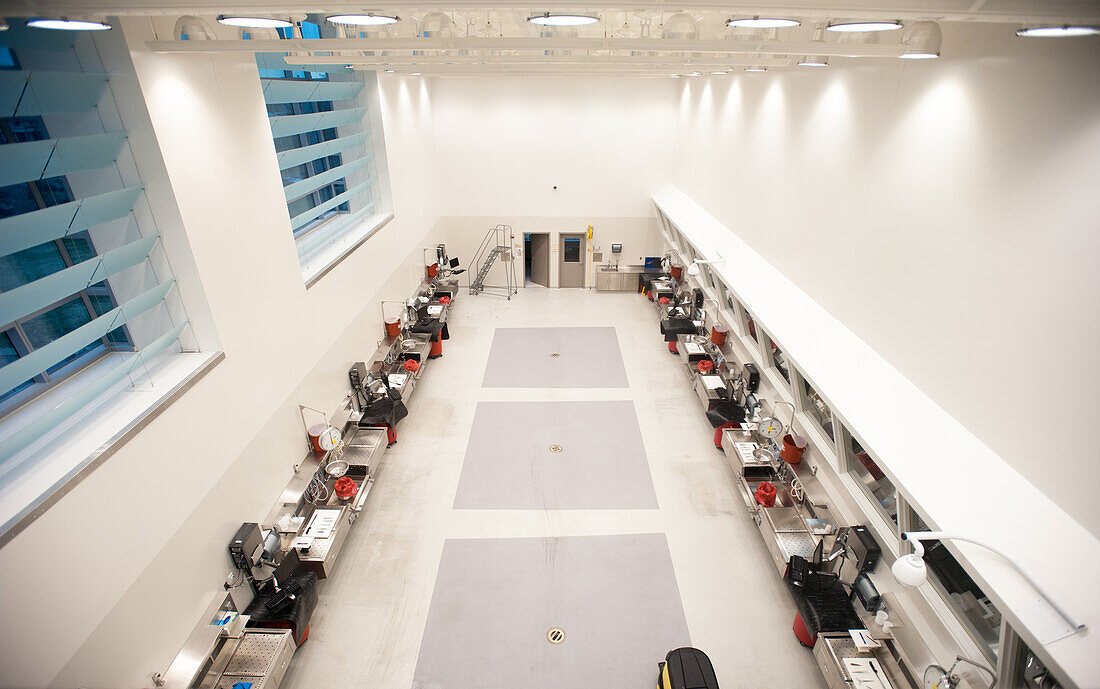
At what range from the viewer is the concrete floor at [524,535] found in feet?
16.0

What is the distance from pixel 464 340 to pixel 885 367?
841cm

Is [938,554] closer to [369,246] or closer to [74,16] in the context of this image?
[74,16]

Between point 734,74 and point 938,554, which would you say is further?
point 734,74

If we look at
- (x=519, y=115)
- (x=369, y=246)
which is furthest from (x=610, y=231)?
(x=369, y=246)

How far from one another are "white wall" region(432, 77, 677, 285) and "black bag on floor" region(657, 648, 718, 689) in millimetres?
11018

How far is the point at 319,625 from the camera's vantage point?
5.20m

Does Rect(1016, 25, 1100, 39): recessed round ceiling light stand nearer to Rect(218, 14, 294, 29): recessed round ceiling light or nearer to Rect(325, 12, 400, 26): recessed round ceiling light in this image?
Rect(325, 12, 400, 26): recessed round ceiling light

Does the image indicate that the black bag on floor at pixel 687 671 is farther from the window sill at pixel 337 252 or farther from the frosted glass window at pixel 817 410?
the window sill at pixel 337 252

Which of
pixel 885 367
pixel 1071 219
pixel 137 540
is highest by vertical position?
pixel 1071 219

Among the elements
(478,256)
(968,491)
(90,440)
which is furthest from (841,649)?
(478,256)

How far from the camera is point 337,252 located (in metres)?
7.19

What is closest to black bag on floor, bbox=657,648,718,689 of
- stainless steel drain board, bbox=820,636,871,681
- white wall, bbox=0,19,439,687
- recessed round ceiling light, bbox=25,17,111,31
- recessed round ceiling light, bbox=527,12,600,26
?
stainless steel drain board, bbox=820,636,871,681

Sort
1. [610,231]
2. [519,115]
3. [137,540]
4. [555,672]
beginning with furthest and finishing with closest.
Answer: [610,231] → [519,115] → [555,672] → [137,540]

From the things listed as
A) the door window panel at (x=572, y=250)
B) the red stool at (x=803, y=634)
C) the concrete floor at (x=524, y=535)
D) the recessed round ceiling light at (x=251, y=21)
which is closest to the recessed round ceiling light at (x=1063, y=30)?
the recessed round ceiling light at (x=251, y=21)
